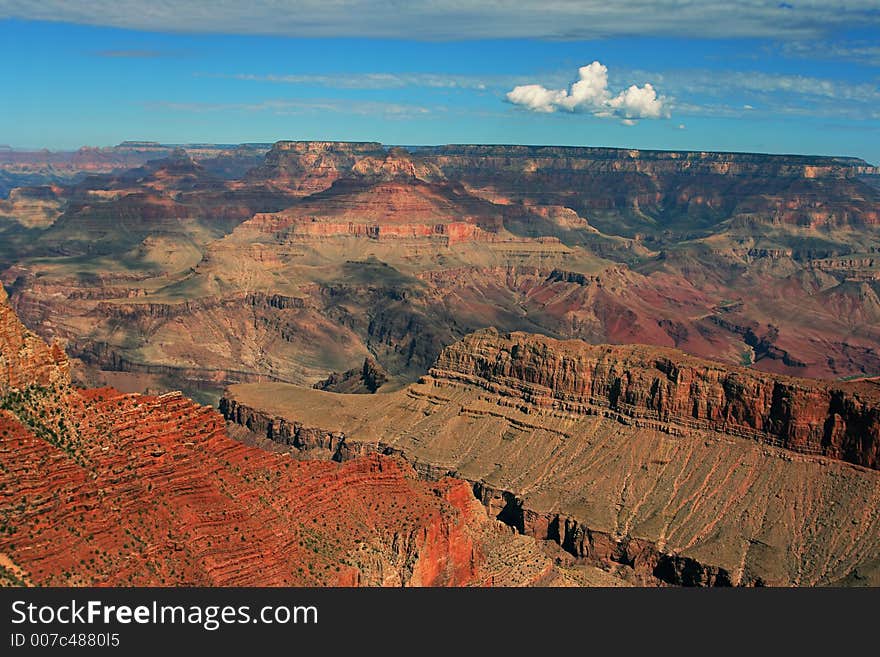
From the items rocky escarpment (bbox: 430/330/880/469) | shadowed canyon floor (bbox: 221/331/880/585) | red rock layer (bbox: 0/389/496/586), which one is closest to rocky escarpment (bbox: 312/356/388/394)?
shadowed canyon floor (bbox: 221/331/880/585)

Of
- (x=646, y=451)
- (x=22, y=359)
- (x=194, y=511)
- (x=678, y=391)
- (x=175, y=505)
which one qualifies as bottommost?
(x=646, y=451)

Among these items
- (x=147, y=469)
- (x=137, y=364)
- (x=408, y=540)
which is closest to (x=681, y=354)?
(x=408, y=540)

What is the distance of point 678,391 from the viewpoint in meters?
104

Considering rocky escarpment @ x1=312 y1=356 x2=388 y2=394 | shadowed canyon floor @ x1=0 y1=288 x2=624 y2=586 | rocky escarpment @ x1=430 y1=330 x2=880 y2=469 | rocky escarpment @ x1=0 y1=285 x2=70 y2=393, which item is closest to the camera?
shadowed canyon floor @ x1=0 y1=288 x2=624 y2=586

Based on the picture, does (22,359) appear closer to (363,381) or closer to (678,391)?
(678,391)

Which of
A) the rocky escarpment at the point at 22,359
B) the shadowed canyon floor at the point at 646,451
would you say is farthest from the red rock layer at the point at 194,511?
the shadowed canyon floor at the point at 646,451

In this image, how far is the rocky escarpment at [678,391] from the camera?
308ft

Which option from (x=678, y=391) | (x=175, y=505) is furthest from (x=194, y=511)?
(x=678, y=391)

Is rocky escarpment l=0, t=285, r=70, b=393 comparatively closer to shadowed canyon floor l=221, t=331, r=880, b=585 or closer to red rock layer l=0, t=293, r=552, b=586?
red rock layer l=0, t=293, r=552, b=586

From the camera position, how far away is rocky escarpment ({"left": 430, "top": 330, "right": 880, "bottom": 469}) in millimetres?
93938

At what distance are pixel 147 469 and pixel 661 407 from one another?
6578 cm

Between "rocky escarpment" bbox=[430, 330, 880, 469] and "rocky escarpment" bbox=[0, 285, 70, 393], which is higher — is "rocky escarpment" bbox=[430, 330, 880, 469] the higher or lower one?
the lower one

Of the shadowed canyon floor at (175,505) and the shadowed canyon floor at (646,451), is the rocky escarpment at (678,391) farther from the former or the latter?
the shadowed canyon floor at (175,505)

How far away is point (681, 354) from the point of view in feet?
368
